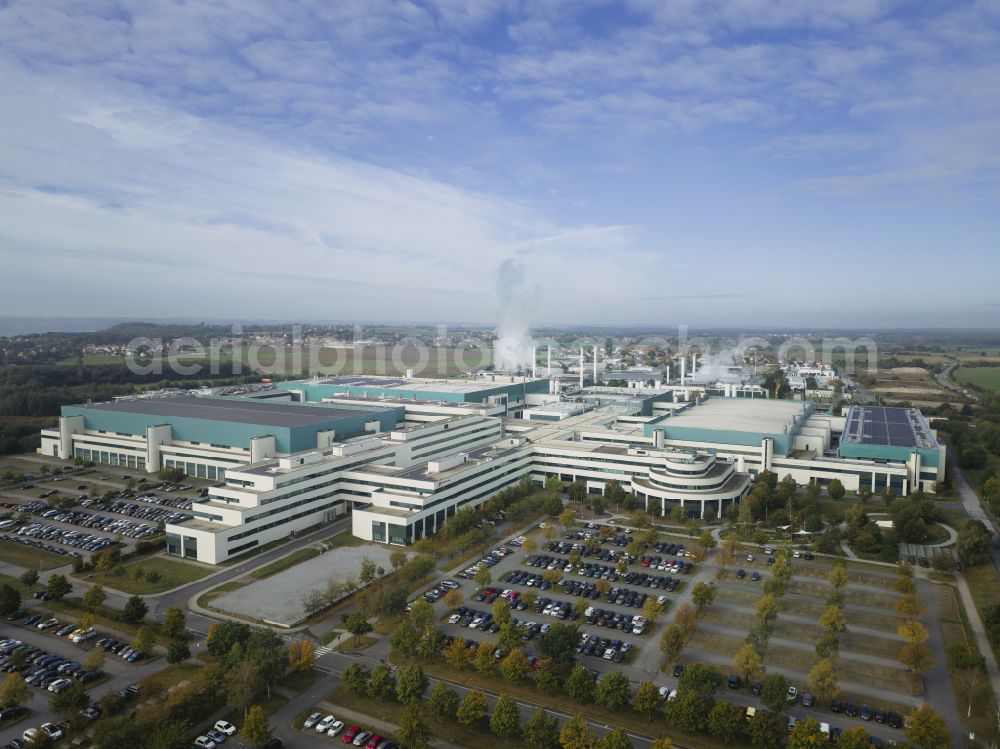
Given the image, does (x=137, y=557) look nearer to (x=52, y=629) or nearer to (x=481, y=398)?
(x=52, y=629)

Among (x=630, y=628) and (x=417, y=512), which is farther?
(x=417, y=512)

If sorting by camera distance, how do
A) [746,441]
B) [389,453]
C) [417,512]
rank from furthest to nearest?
1. [746,441]
2. [389,453]
3. [417,512]

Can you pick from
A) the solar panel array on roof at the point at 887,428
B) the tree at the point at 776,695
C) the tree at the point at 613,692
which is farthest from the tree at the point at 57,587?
the solar panel array on roof at the point at 887,428

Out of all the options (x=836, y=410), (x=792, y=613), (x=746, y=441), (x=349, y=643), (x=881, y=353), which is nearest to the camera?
(x=349, y=643)

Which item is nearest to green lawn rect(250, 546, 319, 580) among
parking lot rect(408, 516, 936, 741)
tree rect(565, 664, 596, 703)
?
parking lot rect(408, 516, 936, 741)

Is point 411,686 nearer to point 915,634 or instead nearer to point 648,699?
point 648,699

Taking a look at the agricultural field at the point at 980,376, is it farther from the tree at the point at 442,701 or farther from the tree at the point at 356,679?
the tree at the point at 356,679

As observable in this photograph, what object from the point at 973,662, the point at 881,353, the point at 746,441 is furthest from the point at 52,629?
the point at 881,353

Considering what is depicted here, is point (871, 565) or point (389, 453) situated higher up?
point (389, 453)
